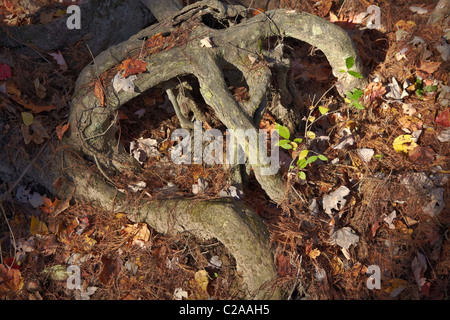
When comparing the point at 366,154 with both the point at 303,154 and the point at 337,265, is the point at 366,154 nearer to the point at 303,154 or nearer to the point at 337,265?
the point at 303,154

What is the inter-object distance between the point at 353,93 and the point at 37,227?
3463 mm

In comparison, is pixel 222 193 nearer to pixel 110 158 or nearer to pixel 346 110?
pixel 110 158

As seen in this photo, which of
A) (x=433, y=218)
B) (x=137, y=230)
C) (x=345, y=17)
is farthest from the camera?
(x=345, y=17)

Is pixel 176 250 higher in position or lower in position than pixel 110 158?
lower

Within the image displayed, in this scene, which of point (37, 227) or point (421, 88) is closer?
point (37, 227)

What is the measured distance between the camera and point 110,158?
12.5 ft

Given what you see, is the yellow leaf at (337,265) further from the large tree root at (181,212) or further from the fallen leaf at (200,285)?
the fallen leaf at (200,285)

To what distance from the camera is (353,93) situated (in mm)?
3912

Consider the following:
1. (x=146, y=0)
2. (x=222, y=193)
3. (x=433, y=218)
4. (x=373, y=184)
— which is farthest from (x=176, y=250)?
(x=146, y=0)

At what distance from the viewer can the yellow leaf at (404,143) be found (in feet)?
12.1

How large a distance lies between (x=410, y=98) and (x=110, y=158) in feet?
10.9

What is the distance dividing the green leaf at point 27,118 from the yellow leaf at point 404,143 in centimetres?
375

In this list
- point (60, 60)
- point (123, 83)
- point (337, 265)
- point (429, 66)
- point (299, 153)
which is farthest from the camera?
point (60, 60)

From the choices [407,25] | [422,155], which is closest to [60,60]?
[422,155]
